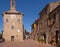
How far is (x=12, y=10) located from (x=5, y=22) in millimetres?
4726

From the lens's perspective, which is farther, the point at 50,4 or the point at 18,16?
the point at 18,16

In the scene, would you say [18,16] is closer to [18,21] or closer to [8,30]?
[18,21]

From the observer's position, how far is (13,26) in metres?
48.3

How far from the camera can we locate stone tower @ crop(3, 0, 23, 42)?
48.0m

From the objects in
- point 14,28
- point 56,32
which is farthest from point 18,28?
point 56,32

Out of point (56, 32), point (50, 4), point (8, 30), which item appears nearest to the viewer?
point (56, 32)

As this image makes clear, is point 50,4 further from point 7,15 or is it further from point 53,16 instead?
point 7,15

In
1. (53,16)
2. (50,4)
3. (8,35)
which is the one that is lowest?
(8,35)

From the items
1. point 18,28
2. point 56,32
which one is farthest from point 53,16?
point 18,28

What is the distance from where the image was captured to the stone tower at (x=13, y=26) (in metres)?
48.0

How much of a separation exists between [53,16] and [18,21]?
2263 cm

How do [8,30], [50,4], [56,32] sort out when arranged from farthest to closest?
[8,30], [50,4], [56,32]

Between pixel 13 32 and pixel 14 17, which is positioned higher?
pixel 14 17

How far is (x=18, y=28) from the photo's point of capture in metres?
48.4
